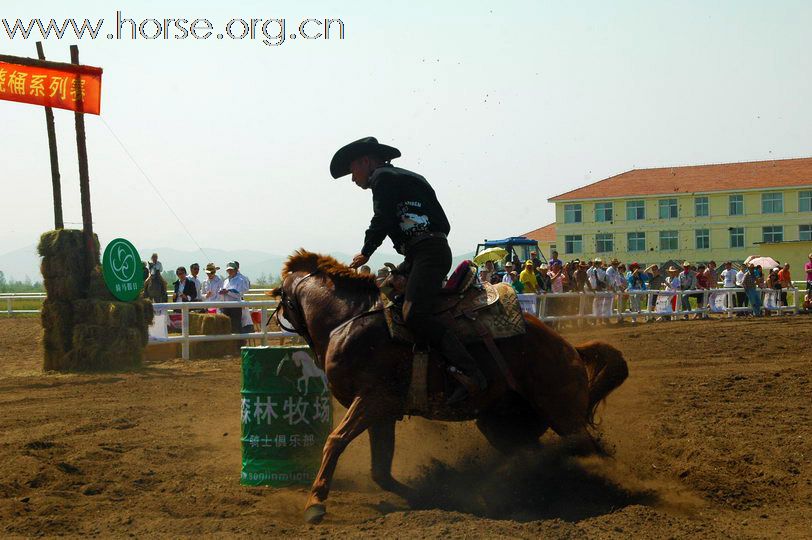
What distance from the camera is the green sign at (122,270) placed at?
→ 14.8m

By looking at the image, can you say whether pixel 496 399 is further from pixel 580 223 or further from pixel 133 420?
pixel 580 223

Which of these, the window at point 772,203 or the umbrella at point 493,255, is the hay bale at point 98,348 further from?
the window at point 772,203

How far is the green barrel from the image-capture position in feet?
22.8

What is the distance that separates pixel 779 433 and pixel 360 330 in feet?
13.8

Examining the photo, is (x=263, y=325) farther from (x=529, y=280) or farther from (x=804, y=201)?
(x=804, y=201)

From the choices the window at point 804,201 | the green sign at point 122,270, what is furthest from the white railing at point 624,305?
the window at point 804,201

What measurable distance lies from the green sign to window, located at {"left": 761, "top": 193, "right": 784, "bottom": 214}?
64.5 m

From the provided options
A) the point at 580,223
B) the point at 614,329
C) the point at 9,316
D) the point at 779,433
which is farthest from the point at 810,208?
the point at 779,433

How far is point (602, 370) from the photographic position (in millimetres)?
7180

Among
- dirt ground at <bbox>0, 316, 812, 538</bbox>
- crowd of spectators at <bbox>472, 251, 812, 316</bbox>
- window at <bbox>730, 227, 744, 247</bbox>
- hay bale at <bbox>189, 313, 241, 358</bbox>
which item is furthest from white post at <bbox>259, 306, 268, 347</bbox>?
window at <bbox>730, 227, 744, 247</bbox>

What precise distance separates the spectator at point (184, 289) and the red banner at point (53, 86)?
4.13m

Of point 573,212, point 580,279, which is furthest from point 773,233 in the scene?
point 580,279

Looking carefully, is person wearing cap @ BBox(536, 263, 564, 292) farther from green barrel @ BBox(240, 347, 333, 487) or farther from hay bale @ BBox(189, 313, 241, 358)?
green barrel @ BBox(240, 347, 333, 487)

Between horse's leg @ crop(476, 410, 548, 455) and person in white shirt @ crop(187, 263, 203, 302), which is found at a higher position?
person in white shirt @ crop(187, 263, 203, 302)
